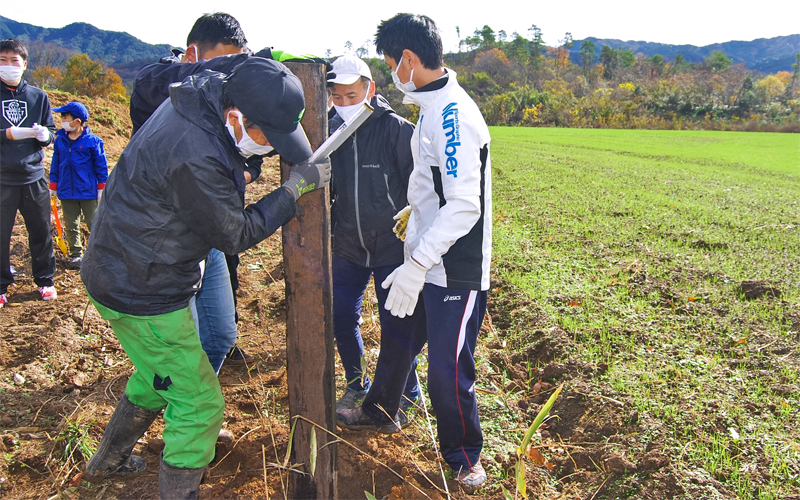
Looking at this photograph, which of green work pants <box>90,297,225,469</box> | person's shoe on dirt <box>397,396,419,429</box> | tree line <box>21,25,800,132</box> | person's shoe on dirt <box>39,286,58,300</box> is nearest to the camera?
green work pants <box>90,297,225,469</box>

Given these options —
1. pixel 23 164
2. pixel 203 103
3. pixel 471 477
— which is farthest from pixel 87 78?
pixel 471 477

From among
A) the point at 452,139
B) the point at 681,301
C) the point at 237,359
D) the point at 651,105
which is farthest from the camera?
the point at 651,105

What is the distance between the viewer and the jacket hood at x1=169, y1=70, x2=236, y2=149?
1852 millimetres

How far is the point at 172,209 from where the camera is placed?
1.89m

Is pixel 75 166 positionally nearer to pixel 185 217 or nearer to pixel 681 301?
pixel 185 217

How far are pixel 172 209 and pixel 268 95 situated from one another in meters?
0.52

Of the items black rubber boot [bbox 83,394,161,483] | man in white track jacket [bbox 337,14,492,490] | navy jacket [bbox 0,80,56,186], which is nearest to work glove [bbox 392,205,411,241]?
man in white track jacket [bbox 337,14,492,490]

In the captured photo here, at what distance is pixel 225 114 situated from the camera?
6.23 feet

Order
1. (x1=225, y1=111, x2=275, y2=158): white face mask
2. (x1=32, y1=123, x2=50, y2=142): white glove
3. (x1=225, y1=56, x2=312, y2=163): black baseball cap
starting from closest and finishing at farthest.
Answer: (x1=225, y1=56, x2=312, y2=163): black baseball cap, (x1=225, y1=111, x2=275, y2=158): white face mask, (x1=32, y1=123, x2=50, y2=142): white glove

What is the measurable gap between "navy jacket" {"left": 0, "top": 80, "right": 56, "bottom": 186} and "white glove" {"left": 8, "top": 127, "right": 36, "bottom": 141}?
82 millimetres

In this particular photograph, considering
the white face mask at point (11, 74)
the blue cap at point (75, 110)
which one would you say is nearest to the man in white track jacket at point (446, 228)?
the white face mask at point (11, 74)

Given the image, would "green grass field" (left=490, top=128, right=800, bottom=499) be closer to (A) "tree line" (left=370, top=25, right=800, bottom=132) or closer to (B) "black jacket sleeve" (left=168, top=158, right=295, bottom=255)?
(B) "black jacket sleeve" (left=168, top=158, right=295, bottom=255)

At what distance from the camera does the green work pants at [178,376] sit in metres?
2.03

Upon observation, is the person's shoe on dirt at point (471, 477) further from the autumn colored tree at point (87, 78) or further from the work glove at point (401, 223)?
the autumn colored tree at point (87, 78)
